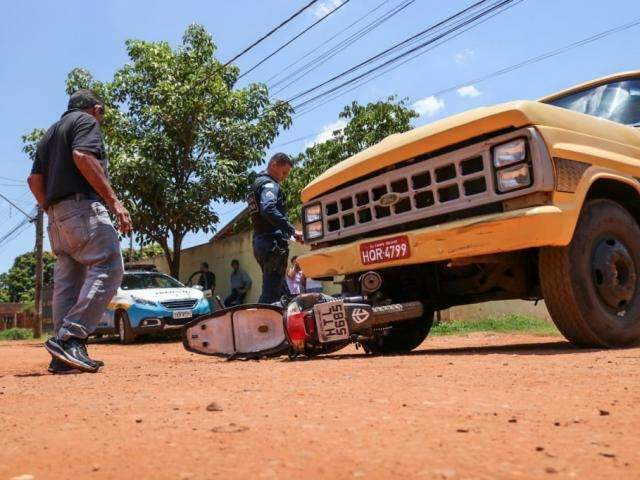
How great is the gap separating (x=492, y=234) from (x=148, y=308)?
29.9 ft

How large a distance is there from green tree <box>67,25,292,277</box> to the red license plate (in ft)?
36.0

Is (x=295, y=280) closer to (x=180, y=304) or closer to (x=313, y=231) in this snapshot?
(x=180, y=304)

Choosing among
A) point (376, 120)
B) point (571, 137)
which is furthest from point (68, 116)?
point (376, 120)

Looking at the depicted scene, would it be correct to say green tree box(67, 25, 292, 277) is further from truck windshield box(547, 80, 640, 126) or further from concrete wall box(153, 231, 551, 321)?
truck windshield box(547, 80, 640, 126)

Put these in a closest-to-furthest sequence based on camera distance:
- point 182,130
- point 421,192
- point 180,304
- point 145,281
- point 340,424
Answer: point 340,424 → point 421,192 → point 180,304 → point 145,281 → point 182,130

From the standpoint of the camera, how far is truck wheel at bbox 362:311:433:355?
18.6 feet

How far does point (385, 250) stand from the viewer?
4.68 meters

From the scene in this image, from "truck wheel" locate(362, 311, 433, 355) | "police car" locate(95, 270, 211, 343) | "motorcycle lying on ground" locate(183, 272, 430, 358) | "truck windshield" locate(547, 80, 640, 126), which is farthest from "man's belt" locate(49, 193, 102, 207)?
"police car" locate(95, 270, 211, 343)

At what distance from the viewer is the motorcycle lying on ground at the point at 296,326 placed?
4.60 metres

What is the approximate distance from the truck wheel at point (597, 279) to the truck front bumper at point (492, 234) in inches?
9.0

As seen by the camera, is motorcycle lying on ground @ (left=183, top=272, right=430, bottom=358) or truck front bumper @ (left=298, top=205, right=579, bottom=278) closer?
truck front bumper @ (left=298, top=205, right=579, bottom=278)

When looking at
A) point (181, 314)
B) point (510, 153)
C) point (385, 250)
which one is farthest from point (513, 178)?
point (181, 314)

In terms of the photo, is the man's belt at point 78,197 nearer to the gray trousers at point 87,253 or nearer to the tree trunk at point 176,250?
the gray trousers at point 87,253

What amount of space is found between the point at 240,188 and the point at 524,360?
12866 millimetres
